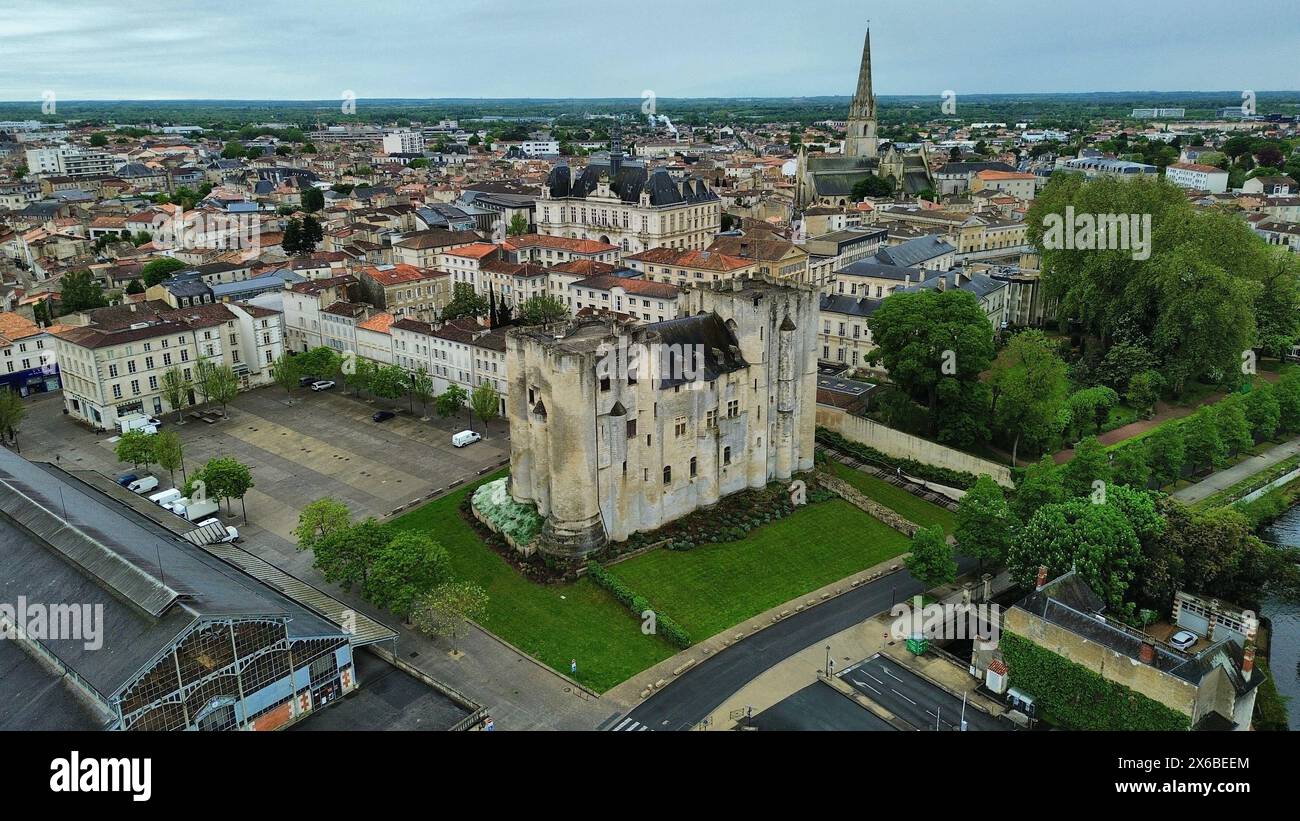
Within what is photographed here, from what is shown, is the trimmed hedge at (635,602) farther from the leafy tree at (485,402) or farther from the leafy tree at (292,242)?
the leafy tree at (292,242)

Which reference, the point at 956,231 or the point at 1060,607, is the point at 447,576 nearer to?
the point at 1060,607

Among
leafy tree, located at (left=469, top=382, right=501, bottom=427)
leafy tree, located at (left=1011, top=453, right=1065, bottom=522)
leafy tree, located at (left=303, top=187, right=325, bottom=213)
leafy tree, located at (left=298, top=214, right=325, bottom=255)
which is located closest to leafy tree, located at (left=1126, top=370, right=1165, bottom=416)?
leafy tree, located at (left=1011, top=453, right=1065, bottom=522)

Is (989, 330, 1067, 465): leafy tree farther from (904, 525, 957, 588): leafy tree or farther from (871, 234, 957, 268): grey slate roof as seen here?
(871, 234, 957, 268): grey slate roof

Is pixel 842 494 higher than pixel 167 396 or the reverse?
the reverse

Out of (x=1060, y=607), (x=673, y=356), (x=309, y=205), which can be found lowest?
(x=1060, y=607)

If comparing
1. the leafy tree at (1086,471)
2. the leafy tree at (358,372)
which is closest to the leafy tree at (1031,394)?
the leafy tree at (1086,471)

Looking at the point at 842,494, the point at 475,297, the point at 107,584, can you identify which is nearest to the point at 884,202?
the point at 475,297
